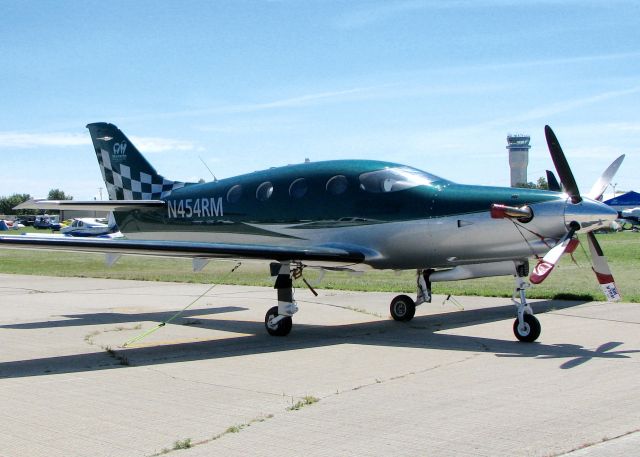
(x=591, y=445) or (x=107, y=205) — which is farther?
(x=107, y=205)

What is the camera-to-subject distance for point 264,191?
42.7 feet

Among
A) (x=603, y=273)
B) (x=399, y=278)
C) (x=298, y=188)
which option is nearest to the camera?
(x=603, y=273)

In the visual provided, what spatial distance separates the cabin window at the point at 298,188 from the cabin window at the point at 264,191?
0.47 meters

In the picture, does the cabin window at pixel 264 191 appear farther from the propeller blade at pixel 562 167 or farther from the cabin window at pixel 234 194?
the propeller blade at pixel 562 167

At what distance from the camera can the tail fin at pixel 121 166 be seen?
53.5ft

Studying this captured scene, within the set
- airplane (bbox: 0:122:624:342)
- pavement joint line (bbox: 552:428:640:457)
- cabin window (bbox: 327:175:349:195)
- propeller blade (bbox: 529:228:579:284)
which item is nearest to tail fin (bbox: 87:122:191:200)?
airplane (bbox: 0:122:624:342)

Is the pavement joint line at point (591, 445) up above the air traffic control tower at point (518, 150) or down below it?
below

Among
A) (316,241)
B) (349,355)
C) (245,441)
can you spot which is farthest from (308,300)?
(245,441)

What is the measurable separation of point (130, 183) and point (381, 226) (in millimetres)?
7221

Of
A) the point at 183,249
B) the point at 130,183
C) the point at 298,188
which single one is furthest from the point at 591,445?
the point at 130,183

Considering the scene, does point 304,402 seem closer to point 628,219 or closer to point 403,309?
point 403,309

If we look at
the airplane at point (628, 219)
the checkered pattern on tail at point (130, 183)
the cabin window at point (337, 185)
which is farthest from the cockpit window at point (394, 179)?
the checkered pattern on tail at point (130, 183)

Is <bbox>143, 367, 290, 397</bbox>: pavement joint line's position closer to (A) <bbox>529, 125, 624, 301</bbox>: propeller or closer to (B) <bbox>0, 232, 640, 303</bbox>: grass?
(B) <bbox>0, 232, 640, 303</bbox>: grass

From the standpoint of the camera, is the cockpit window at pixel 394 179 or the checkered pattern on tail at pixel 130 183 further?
the checkered pattern on tail at pixel 130 183
